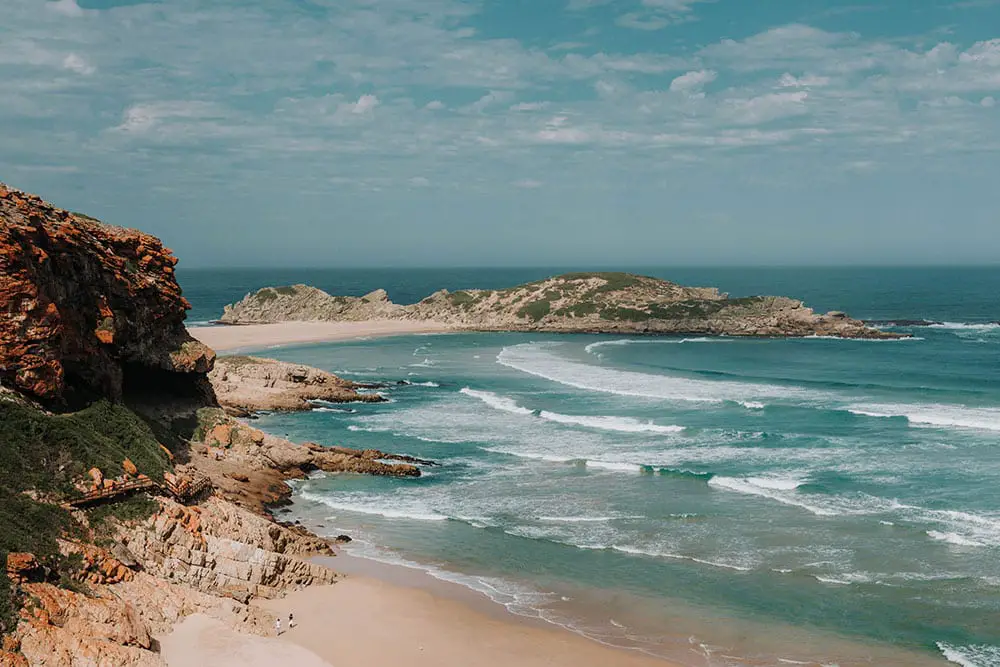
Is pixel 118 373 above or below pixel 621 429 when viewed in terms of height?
above

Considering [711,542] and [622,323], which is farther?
[622,323]

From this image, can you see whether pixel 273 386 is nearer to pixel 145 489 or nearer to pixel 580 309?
pixel 145 489

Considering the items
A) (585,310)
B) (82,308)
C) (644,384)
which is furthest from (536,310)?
(82,308)

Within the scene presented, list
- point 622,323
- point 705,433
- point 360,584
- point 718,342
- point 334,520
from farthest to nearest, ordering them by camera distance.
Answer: point 622,323 → point 718,342 → point 705,433 → point 334,520 → point 360,584

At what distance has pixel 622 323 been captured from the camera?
334 feet

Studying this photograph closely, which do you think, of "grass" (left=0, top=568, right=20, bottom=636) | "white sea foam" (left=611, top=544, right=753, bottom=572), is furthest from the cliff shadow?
"white sea foam" (left=611, top=544, right=753, bottom=572)

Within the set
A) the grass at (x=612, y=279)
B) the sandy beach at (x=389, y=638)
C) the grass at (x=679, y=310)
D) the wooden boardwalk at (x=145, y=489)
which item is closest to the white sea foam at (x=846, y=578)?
the sandy beach at (x=389, y=638)

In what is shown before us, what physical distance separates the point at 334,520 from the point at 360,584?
241 inches

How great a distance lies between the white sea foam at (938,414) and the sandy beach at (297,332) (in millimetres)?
55292

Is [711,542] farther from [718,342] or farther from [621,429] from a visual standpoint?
[718,342]

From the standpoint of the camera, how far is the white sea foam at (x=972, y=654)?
18312 millimetres

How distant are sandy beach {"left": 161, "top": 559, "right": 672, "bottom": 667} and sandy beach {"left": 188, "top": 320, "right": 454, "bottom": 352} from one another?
6187 cm

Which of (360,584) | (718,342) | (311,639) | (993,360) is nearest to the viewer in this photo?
(311,639)

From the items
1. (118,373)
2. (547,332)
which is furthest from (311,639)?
(547,332)
